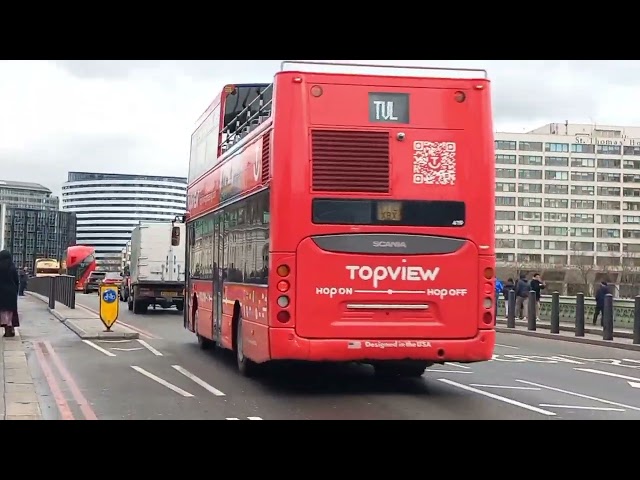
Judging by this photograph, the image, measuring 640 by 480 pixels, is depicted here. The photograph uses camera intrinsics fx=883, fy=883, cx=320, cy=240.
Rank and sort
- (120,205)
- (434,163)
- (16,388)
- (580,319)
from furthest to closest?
(120,205)
(580,319)
(16,388)
(434,163)

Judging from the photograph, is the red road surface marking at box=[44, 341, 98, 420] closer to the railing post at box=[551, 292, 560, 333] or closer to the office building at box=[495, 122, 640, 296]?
the railing post at box=[551, 292, 560, 333]

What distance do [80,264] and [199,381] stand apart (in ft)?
200

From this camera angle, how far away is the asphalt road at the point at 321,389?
9.86m

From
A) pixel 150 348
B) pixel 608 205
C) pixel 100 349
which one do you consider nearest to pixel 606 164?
pixel 608 205

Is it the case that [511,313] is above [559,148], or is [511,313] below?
below

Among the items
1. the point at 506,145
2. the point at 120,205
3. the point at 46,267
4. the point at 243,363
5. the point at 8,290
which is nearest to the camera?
the point at 243,363

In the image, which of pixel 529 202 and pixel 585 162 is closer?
pixel 585 162

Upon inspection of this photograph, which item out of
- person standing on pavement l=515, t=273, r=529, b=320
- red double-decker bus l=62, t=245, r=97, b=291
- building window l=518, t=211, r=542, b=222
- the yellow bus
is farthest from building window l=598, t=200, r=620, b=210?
person standing on pavement l=515, t=273, r=529, b=320

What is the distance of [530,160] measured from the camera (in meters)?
123

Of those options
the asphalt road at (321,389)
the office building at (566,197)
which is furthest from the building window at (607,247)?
the asphalt road at (321,389)

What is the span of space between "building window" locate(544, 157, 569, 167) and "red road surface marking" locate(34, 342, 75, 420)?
114 m

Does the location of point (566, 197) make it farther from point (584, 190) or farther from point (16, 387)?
point (16, 387)

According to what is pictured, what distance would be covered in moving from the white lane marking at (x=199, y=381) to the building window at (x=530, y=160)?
4473 inches
